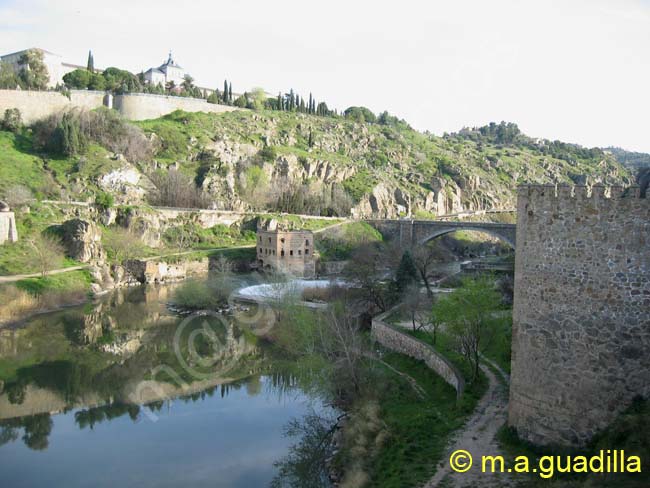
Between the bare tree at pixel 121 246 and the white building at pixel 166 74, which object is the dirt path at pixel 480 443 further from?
the white building at pixel 166 74

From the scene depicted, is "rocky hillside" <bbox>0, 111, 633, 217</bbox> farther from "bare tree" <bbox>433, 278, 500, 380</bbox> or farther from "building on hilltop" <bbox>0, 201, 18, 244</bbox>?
"bare tree" <bbox>433, 278, 500, 380</bbox>

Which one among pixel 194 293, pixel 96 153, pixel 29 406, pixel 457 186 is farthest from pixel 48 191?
pixel 457 186

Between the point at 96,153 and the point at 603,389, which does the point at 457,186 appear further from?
the point at 603,389

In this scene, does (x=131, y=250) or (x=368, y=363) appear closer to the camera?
(x=368, y=363)

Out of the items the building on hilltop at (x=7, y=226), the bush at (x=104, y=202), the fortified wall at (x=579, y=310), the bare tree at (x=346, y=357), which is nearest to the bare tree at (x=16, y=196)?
the building on hilltop at (x=7, y=226)

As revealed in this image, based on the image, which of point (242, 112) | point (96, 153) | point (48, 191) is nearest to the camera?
point (48, 191)

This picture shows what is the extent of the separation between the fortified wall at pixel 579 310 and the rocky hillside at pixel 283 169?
161ft

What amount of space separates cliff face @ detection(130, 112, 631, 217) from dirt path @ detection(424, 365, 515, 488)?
5245 centimetres

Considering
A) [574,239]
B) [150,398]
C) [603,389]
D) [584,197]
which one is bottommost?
[150,398]

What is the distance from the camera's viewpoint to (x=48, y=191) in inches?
2079

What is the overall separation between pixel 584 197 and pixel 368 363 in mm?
12706

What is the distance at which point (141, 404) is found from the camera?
2070 centimetres

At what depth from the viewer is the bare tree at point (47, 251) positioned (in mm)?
38688

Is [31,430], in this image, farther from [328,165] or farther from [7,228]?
[328,165]
